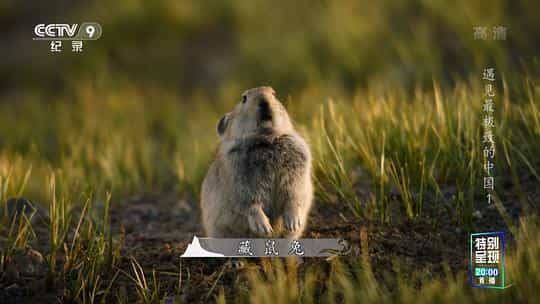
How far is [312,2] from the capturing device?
27.0ft

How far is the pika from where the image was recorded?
130 inches

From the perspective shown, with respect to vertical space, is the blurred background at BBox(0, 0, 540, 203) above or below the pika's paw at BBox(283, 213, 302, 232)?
above

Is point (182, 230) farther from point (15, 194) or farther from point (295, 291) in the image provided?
point (295, 291)

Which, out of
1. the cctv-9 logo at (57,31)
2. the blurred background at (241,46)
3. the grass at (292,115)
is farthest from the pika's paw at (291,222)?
the blurred background at (241,46)

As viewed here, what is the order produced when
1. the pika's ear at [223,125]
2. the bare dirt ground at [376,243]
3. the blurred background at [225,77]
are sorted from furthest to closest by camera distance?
the blurred background at [225,77] → the pika's ear at [223,125] → the bare dirt ground at [376,243]

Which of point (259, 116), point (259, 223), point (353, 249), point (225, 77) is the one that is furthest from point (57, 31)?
point (225, 77)

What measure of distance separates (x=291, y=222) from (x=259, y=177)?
0.85ft

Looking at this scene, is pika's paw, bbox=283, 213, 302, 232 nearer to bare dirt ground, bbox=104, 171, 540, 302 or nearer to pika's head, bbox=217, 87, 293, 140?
bare dirt ground, bbox=104, 171, 540, 302

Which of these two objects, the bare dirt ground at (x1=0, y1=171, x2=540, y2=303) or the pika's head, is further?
the pika's head

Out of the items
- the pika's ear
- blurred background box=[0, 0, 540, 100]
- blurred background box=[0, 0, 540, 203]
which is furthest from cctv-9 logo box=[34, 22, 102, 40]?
blurred background box=[0, 0, 540, 100]

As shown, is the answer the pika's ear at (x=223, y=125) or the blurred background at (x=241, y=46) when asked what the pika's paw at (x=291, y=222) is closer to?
the pika's ear at (x=223, y=125)

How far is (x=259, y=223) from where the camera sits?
322cm

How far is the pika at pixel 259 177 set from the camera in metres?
3.31

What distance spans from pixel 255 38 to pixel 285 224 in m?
5.06
